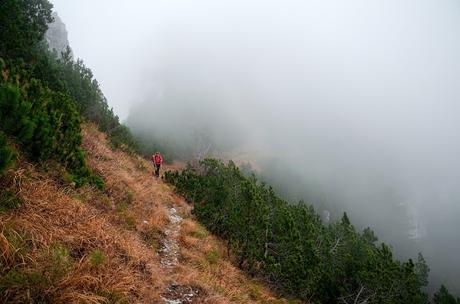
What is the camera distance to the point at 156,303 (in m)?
4.86

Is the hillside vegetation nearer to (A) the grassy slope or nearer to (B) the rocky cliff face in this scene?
(A) the grassy slope

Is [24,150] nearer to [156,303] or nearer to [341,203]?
[156,303]

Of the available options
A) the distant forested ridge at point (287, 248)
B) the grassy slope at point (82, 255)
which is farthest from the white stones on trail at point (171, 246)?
the distant forested ridge at point (287, 248)

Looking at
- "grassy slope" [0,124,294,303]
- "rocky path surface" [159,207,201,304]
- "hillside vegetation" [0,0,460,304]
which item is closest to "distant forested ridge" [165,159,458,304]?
"hillside vegetation" [0,0,460,304]

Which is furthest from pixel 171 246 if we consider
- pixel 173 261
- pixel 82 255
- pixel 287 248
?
pixel 287 248

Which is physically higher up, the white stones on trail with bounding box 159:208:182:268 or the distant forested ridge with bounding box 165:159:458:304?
the distant forested ridge with bounding box 165:159:458:304

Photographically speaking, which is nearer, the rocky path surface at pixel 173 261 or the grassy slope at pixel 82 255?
the grassy slope at pixel 82 255

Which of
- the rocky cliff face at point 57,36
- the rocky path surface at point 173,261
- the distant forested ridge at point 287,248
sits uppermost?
the rocky cliff face at point 57,36

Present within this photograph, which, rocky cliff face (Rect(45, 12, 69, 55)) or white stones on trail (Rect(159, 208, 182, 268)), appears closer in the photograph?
white stones on trail (Rect(159, 208, 182, 268))

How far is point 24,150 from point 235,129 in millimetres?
187505

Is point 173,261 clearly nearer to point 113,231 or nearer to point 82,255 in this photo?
point 113,231

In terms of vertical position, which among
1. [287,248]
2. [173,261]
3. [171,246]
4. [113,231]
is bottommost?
[173,261]

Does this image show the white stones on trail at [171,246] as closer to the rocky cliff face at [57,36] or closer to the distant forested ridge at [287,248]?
the distant forested ridge at [287,248]

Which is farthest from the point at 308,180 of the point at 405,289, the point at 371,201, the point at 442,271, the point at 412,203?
the point at 405,289
